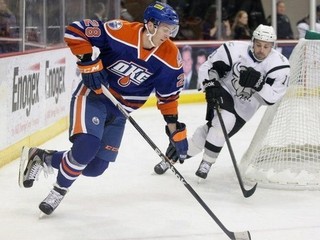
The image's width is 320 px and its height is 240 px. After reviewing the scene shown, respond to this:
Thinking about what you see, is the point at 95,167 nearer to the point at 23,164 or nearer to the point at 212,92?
the point at 23,164

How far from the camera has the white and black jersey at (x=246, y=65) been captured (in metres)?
4.13

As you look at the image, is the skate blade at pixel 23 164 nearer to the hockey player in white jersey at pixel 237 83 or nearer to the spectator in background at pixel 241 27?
the hockey player in white jersey at pixel 237 83

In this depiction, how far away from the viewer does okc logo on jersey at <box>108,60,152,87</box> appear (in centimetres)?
345

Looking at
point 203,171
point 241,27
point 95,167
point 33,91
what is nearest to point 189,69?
point 241,27

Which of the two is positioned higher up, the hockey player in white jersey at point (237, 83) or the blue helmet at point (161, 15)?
the blue helmet at point (161, 15)

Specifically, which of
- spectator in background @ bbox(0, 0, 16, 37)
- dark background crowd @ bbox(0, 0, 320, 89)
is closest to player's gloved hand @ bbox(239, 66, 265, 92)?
dark background crowd @ bbox(0, 0, 320, 89)

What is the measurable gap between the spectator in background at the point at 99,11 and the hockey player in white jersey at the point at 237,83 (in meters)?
3.63

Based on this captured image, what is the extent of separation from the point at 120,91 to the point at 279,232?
0.96 m

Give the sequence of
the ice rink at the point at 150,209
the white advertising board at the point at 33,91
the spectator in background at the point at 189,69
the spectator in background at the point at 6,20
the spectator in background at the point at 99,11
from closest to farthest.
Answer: the ice rink at the point at 150,209 < the white advertising board at the point at 33,91 < the spectator in background at the point at 6,20 < the spectator in background at the point at 99,11 < the spectator in background at the point at 189,69

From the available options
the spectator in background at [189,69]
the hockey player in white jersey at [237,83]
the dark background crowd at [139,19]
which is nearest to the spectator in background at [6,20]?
the dark background crowd at [139,19]

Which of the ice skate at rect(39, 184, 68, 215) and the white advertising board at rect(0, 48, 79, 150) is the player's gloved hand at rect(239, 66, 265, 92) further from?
the white advertising board at rect(0, 48, 79, 150)

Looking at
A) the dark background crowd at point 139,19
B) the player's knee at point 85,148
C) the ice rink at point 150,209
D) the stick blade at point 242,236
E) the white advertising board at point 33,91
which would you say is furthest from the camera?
the dark background crowd at point 139,19

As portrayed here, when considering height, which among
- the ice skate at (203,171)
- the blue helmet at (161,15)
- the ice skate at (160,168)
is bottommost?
the ice skate at (160,168)

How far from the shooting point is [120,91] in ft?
11.7
